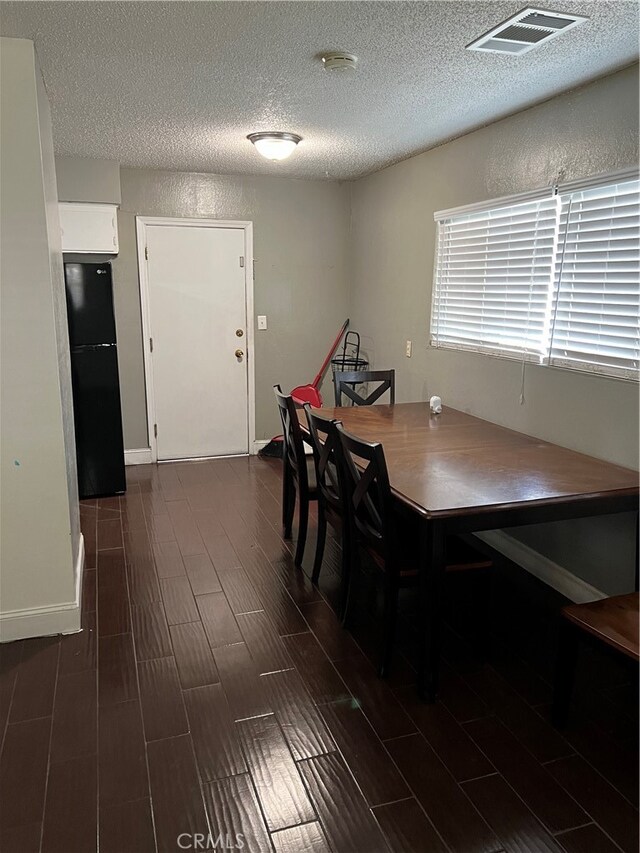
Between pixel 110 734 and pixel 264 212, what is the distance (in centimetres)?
427

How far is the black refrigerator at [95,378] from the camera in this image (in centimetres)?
416

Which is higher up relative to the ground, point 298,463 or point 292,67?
point 292,67

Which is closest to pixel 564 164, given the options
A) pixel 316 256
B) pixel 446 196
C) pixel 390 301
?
pixel 446 196

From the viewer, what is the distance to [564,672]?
6.75 feet

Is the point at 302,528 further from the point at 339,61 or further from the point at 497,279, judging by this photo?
the point at 339,61

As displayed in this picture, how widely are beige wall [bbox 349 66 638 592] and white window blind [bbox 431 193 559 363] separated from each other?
0.35 feet

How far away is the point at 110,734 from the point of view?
2.09m

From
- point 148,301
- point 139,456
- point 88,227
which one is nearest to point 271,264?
point 148,301

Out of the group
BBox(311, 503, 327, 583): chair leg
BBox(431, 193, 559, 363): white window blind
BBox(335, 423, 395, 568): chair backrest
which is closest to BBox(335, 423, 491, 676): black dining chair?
BBox(335, 423, 395, 568): chair backrest

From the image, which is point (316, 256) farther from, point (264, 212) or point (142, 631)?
point (142, 631)

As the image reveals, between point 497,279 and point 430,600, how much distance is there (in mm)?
2092

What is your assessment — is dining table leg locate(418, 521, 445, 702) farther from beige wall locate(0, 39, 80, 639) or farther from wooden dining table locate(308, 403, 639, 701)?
beige wall locate(0, 39, 80, 639)

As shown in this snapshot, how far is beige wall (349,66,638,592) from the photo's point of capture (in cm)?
270

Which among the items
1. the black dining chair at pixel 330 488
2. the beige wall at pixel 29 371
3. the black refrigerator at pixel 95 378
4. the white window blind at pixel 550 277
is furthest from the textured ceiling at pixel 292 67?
the black dining chair at pixel 330 488
